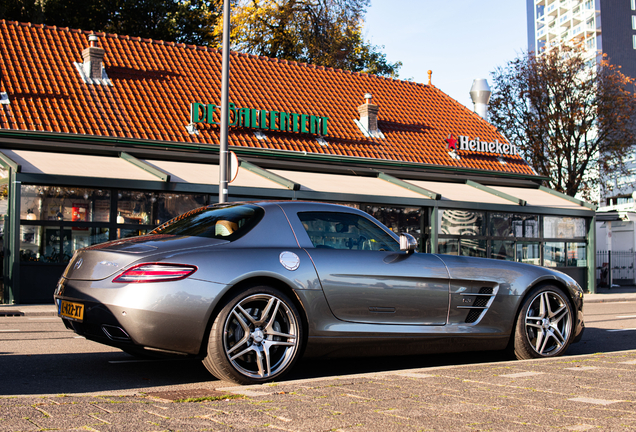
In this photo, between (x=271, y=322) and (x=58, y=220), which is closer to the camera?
(x=271, y=322)

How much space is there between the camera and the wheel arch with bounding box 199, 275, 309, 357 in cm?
490

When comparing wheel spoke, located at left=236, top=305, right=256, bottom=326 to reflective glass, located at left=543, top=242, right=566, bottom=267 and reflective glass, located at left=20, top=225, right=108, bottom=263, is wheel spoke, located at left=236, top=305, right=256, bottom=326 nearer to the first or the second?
reflective glass, located at left=20, top=225, right=108, bottom=263

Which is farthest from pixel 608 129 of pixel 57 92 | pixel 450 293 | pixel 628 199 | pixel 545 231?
pixel 628 199

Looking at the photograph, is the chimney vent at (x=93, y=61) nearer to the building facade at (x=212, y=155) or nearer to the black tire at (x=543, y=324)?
the building facade at (x=212, y=155)

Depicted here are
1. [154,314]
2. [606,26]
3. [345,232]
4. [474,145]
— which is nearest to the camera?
[154,314]

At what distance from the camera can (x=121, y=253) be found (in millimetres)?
4922

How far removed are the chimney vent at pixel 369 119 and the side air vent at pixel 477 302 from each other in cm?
1668

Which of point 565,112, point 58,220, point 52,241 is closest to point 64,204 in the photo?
point 58,220

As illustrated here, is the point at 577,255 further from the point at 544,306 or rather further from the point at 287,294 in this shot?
the point at 287,294

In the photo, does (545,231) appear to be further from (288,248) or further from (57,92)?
(288,248)

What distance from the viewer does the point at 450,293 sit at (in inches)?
233

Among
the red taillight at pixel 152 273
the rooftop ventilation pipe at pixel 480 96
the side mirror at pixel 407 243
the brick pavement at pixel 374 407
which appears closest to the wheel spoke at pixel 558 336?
the brick pavement at pixel 374 407

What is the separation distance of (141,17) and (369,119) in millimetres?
13244

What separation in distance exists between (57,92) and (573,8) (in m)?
95.4
